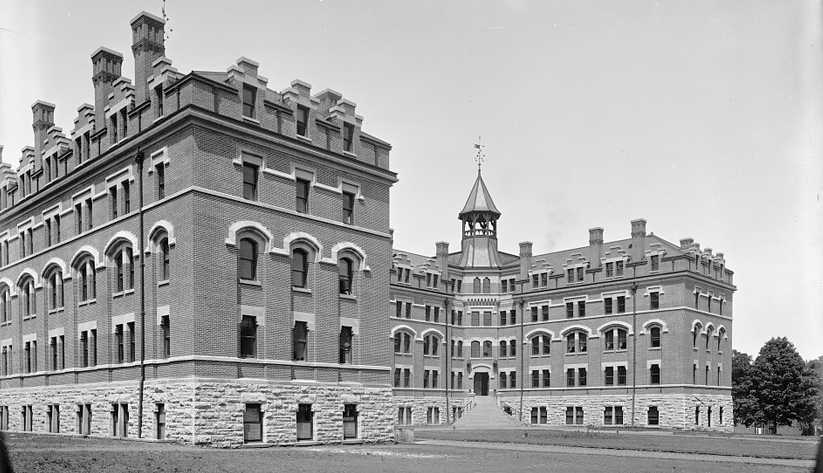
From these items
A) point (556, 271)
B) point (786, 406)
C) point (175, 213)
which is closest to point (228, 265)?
point (175, 213)

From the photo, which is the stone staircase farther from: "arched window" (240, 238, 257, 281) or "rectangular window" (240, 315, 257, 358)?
"arched window" (240, 238, 257, 281)

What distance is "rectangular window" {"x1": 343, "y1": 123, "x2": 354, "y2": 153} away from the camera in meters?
36.0

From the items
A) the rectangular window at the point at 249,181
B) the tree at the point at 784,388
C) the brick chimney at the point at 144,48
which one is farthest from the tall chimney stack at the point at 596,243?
the brick chimney at the point at 144,48

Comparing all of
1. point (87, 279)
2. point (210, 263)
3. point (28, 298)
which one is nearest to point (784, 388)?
point (210, 263)

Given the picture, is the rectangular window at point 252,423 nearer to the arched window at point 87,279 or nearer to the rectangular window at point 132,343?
the rectangular window at point 132,343

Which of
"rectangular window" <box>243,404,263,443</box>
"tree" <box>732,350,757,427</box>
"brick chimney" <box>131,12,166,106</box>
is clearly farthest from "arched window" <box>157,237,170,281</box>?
"tree" <box>732,350,757,427</box>

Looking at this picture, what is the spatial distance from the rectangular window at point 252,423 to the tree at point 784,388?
186 ft

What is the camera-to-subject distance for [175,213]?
97.2ft

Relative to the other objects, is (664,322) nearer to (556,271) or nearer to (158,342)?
(556,271)

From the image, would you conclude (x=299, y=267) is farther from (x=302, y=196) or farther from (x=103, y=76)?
(x=103, y=76)

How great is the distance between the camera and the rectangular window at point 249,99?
103 ft

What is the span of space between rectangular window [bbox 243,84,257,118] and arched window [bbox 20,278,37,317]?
704 inches

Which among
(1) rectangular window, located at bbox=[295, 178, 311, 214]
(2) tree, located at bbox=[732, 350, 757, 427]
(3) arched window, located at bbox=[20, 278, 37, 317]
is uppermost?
(1) rectangular window, located at bbox=[295, 178, 311, 214]

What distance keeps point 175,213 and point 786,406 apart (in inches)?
2432
